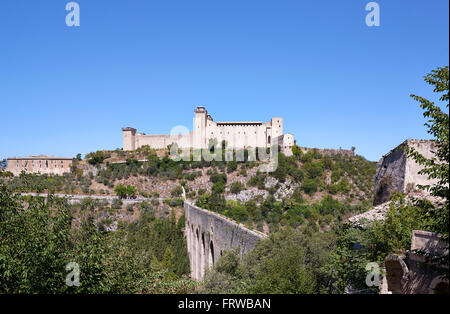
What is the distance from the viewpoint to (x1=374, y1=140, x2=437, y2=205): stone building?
904 cm

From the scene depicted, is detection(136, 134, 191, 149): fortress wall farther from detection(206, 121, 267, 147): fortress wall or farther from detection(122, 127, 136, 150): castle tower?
detection(206, 121, 267, 147): fortress wall

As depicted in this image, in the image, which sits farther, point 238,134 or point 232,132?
point 232,132

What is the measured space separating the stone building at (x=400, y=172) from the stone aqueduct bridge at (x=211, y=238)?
4.57m

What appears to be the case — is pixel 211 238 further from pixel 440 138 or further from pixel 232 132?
pixel 232 132

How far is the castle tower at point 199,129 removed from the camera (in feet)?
185

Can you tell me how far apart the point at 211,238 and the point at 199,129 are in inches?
1513

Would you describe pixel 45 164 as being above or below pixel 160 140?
below

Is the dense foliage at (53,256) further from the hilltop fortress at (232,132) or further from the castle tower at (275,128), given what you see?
the hilltop fortress at (232,132)

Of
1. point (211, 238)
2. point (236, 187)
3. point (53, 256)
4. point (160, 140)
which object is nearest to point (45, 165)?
point (160, 140)

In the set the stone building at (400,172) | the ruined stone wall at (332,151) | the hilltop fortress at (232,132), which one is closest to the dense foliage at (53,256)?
the stone building at (400,172)

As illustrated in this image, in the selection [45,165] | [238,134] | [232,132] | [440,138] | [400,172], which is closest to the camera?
[440,138]

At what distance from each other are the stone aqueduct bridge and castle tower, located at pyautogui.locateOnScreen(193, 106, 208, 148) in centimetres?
2794

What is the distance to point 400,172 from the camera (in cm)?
969
